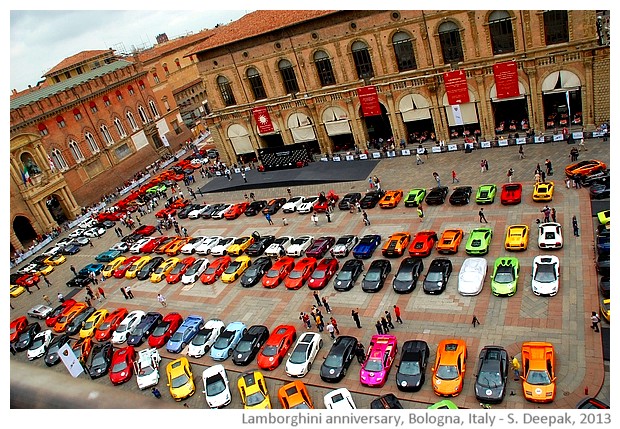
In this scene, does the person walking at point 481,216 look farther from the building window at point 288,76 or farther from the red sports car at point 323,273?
the building window at point 288,76

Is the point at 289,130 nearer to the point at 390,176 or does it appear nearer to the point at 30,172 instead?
the point at 390,176

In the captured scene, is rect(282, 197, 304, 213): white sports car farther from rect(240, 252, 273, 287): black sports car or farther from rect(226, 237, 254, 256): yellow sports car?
rect(240, 252, 273, 287): black sports car

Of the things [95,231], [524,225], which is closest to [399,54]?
[524,225]

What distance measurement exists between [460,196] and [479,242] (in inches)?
285

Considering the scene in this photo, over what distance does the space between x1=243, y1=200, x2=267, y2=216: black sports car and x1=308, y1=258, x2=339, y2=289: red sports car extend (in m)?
15.6

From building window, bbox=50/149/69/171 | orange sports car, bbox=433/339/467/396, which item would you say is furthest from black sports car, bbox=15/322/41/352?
building window, bbox=50/149/69/171

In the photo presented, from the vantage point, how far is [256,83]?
56.6 m

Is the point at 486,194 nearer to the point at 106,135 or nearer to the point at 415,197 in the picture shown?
the point at 415,197

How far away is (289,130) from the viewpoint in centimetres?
5762

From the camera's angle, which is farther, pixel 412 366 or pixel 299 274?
pixel 299 274

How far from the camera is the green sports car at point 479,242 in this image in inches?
1211

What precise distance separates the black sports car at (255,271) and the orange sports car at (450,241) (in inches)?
505

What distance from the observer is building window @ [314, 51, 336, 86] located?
51656mm

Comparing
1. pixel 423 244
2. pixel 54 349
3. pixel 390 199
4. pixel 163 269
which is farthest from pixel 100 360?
pixel 390 199
